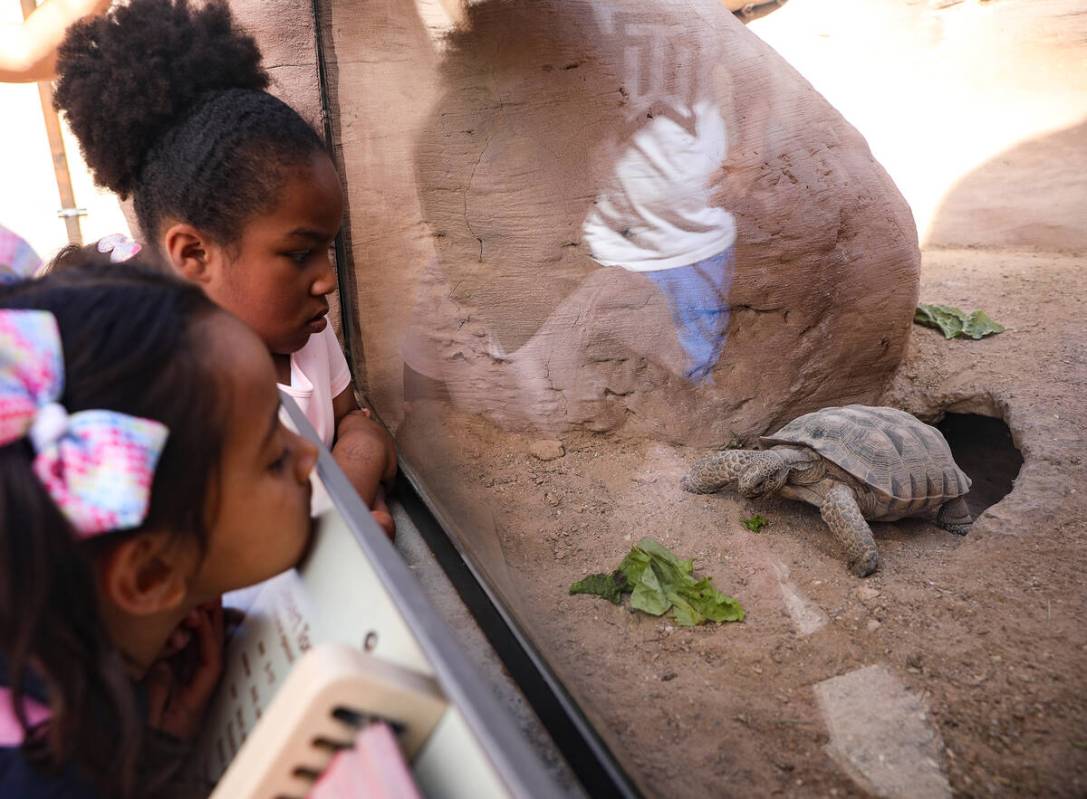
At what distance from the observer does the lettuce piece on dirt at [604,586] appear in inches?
67.5

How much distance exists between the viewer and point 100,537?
721 millimetres

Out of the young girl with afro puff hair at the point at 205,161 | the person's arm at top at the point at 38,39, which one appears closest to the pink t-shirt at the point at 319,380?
the young girl with afro puff hair at the point at 205,161

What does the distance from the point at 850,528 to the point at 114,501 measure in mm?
1841

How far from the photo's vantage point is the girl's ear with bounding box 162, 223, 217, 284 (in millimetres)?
1754

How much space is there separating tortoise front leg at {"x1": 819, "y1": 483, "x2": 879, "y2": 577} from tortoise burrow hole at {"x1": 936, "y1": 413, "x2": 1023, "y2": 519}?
0.30 m

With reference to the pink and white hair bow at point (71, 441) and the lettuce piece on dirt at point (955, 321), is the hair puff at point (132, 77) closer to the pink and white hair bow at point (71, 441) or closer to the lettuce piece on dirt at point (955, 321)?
the pink and white hair bow at point (71, 441)

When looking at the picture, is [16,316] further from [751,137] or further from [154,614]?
[751,137]

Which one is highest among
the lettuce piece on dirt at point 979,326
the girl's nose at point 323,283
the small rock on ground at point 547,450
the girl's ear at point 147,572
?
the girl's ear at point 147,572

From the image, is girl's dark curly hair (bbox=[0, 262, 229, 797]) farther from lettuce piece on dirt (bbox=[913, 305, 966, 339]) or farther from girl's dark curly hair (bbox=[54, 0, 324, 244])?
lettuce piece on dirt (bbox=[913, 305, 966, 339])

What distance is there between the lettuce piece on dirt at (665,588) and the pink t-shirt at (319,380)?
87cm

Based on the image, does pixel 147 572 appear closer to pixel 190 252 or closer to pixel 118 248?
pixel 190 252

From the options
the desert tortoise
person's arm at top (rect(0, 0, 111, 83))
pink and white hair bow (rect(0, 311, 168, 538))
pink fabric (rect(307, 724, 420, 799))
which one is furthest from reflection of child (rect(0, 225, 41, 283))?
the desert tortoise

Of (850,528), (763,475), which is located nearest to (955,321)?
(763,475)

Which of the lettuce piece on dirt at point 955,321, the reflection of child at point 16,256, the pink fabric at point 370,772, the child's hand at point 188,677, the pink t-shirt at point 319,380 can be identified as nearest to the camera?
the pink fabric at point 370,772
